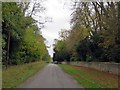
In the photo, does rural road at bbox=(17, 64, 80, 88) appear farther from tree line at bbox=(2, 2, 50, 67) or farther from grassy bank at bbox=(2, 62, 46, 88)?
tree line at bbox=(2, 2, 50, 67)

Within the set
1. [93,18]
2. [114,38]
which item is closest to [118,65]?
[114,38]

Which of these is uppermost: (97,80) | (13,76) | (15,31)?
(15,31)

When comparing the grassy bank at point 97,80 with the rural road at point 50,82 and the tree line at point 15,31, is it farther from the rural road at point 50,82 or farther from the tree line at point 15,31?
the tree line at point 15,31

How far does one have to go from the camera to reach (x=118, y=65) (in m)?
34.3

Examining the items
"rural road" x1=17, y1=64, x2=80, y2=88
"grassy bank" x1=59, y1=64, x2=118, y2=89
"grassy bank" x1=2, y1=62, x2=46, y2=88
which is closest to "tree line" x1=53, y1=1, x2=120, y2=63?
"grassy bank" x1=59, y1=64, x2=118, y2=89

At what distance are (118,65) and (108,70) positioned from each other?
23.6 ft

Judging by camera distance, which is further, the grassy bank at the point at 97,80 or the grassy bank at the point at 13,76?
the grassy bank at the point at 97,80

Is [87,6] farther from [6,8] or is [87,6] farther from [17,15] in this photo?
[6,8]

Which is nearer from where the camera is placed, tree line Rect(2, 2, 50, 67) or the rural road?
the rural road

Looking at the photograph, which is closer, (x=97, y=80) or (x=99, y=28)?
(x=97, y=80)

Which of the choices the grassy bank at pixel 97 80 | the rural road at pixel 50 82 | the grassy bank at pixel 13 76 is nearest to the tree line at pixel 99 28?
the grassy bank at pixel 97 80

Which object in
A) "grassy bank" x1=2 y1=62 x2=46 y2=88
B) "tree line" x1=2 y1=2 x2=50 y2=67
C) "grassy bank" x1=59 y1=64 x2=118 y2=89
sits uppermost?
"tree line" x1=2 y1=2 x2=50 y2=67

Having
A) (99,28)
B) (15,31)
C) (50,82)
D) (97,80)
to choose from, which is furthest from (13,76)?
(99,28)

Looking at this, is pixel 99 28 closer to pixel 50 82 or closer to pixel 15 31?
pixel 15 31
